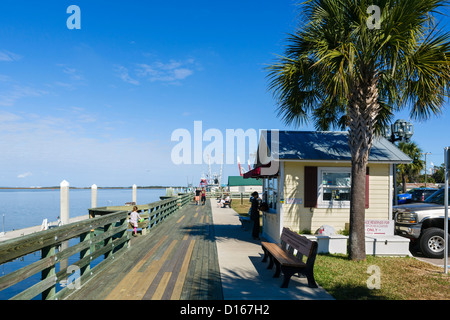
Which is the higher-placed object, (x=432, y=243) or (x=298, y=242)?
(x=298, y=242)

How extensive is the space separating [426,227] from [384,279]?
13.1 ft

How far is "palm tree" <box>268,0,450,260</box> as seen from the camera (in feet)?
23.6

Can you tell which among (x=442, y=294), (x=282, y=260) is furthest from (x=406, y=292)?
(x=282, y=260)

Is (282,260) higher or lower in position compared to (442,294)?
higher

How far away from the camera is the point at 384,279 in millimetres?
6699

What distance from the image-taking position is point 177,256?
27.9ft

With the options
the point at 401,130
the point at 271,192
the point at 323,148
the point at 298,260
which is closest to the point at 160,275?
the point at 298,260

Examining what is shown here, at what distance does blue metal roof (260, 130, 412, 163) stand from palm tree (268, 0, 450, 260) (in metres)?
1.96

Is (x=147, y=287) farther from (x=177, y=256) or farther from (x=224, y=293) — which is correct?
(x=177, y=256)

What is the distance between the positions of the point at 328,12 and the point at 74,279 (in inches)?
319

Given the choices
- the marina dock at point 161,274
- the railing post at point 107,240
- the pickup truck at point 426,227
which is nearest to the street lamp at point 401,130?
the pickup truck at point 426,227

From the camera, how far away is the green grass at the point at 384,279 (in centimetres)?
571

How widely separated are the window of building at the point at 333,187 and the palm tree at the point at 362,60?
6.58 feet

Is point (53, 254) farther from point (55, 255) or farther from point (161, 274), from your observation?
→ point (161, 274)
